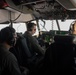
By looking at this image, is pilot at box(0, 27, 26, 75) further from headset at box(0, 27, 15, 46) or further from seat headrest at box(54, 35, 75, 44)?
seat headrest at box(54, 35, 75, 44)

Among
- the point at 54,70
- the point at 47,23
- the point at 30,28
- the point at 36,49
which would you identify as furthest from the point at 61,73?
the point at 47,23

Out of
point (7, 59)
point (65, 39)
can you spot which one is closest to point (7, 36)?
point (7, 59)

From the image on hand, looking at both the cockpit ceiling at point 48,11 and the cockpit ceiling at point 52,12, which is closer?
the cockpit ceiling at point 48,11

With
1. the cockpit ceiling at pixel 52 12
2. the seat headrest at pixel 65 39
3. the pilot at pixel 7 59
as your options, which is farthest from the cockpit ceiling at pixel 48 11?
the pilot at pixel 7 59

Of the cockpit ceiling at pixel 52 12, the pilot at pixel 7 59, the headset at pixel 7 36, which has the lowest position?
the pilot at pixel 7 59

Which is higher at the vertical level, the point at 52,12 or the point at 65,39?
the point at 52,12

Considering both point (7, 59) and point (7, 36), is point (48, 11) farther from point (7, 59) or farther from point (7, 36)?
point (7, 59)

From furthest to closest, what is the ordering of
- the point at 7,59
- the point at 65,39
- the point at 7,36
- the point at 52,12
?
the point at 52,12 → the point at 65,39 → the point at 7,36 → the point at 7,59

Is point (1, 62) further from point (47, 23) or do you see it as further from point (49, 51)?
point (47, 23)

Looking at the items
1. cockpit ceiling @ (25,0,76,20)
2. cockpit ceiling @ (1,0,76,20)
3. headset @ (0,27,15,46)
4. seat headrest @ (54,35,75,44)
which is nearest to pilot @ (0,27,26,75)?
headset @ (0,27,15,46)

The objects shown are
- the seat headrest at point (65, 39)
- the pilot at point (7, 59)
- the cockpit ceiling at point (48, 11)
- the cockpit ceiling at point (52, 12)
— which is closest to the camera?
the pilot at point (7, 59)

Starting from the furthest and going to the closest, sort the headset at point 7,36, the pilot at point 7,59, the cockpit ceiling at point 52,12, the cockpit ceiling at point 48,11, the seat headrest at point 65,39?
the cockpit ceiling at point 52,12 < the cockpit ceiling at point 48,11 < the seat headrest at point 65,39 < the headset at point 7,36 < the pilot at point 7,59

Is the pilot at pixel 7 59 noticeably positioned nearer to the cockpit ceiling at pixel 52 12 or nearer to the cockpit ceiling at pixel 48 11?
the cockpit ceiling at pixel 48 11

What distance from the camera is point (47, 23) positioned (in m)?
5.90
